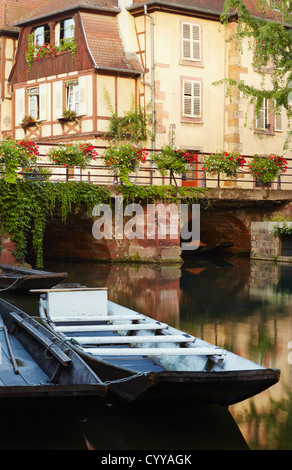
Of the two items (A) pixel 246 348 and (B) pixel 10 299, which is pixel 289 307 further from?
(B) pixel 10 299

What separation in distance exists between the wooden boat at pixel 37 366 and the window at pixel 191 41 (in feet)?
63.4

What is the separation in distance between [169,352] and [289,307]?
6.15m

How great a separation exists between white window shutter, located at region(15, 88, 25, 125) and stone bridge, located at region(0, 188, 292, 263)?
20.4 ft

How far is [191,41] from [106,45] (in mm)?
3129

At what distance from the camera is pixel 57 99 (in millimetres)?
24891

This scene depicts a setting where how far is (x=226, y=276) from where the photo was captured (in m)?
16.7

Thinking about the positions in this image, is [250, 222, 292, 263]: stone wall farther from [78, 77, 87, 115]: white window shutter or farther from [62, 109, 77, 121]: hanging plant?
[62, 109, 77, 121]: hanging plant

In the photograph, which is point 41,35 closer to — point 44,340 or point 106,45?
point 106,45

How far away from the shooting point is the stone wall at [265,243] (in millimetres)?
19859

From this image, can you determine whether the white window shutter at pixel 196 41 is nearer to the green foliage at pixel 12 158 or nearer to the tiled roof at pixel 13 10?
the tiled roof at pixel 13 10

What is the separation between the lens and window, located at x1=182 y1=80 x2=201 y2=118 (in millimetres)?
24984

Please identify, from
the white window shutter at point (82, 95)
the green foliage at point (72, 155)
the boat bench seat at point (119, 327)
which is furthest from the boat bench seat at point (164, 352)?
the white window shutter at point (82, 95)

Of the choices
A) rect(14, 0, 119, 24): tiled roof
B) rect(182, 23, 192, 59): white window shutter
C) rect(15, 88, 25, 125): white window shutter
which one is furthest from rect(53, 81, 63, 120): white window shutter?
rect(182, 23, 192, 59): white window shutter
